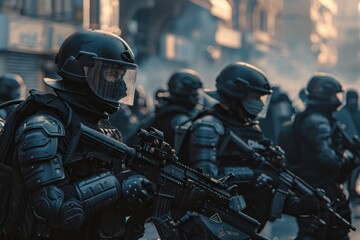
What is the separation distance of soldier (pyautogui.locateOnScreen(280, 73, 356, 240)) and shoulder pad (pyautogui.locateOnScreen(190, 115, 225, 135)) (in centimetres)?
138

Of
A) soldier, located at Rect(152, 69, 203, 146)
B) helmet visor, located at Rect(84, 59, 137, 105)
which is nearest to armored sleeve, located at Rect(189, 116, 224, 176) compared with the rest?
helmet visor, located at Rect(84, 59, 137, 105)

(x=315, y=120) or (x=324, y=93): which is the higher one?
(x=324, y=93)

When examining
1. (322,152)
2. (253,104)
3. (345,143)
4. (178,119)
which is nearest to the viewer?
(253,104)

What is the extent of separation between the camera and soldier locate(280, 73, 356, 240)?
641cm

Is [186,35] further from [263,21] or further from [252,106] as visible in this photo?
[252,106]

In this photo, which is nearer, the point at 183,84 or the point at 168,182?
the point at 168,182

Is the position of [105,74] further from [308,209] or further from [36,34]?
[36,34]

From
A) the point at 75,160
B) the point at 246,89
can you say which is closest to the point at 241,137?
the point at 246,89

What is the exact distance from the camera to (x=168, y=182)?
3.86 meters

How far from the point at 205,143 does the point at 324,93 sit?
2273 mm

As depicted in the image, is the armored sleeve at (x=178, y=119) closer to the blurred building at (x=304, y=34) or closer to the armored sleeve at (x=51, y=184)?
the armored sleeve at (x=51, y=184)

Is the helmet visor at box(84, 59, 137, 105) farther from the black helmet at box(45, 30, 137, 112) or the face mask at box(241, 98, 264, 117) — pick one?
the face mask at box(241, 98, 264, 117)

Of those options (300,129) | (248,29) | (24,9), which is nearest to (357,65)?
(248,29)

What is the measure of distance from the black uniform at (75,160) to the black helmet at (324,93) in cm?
343
